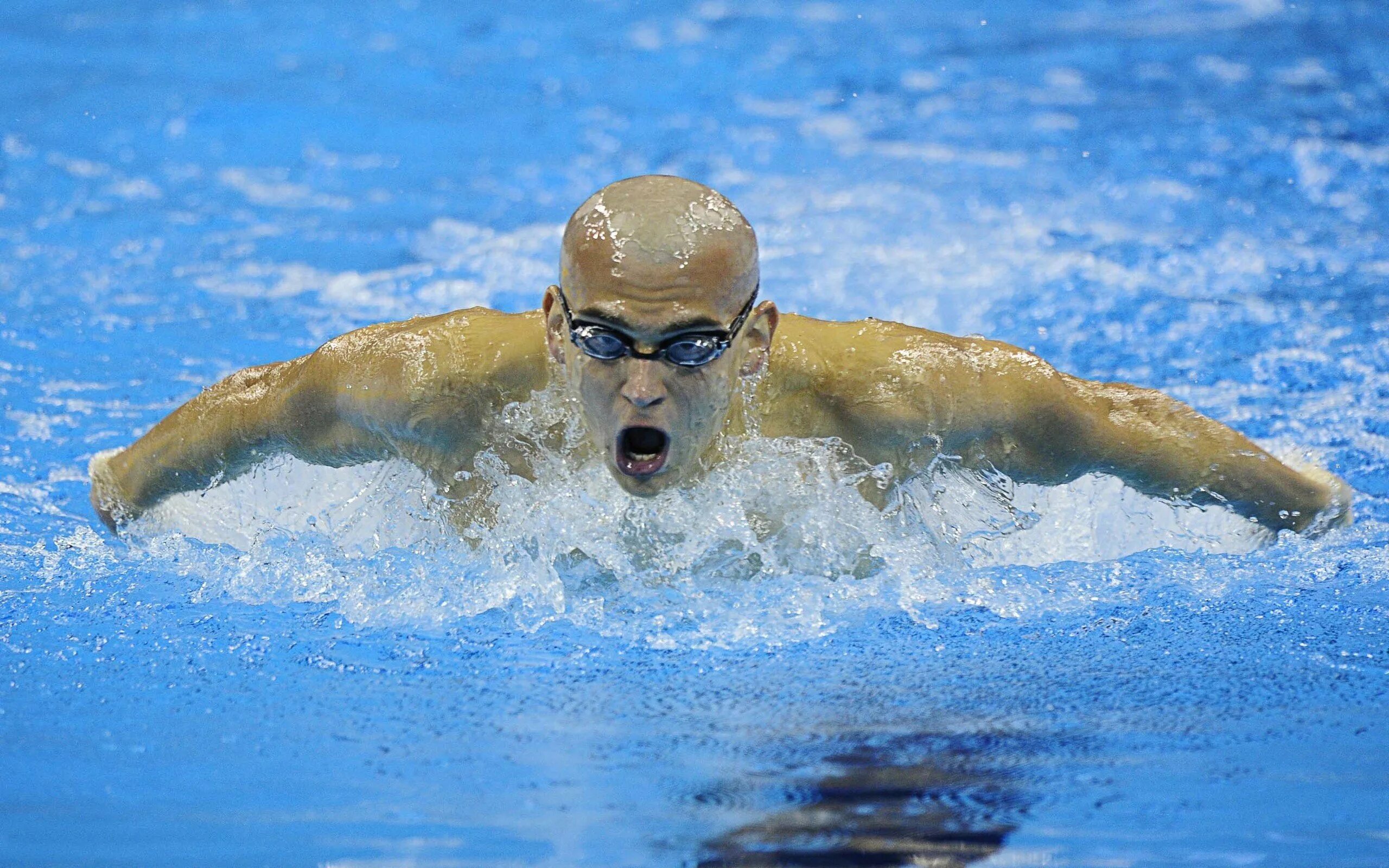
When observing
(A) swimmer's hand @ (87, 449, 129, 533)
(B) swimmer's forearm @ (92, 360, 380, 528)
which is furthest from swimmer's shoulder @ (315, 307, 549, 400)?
(A) swimmer's hand @ (87, 449, 129, 533)

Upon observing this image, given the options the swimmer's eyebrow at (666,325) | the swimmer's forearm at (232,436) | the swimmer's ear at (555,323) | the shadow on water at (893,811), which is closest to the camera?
the shadow on water at (893,811)

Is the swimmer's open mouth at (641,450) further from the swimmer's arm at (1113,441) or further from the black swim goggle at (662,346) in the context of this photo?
the swimmer's arm at (1113,441)

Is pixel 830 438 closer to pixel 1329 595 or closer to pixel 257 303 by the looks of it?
pixel 1329 595

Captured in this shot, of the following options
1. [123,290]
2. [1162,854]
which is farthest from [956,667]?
[123,290]

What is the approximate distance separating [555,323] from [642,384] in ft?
0.97

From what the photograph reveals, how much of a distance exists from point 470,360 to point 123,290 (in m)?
3.03

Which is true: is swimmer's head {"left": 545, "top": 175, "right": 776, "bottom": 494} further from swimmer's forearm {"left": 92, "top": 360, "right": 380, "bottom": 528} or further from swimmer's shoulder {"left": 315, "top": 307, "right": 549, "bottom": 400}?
swimmer's forearm {"left": 92, "top": 360, "right": 380, "bottom": 528}

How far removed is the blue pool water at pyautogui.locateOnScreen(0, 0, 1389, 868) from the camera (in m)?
2.15

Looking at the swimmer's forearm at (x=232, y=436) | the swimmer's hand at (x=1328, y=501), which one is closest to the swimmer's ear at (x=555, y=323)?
the swimmer's forearm at (x=232, y=436)

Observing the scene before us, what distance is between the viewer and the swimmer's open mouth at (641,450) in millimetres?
2451

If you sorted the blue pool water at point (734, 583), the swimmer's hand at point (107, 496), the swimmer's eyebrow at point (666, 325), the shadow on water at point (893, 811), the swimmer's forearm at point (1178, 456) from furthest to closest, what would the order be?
the swimmer's hand at point (107, 496)
the swimmer's forearm at point (1178, 456)
the swimmer's eyebrow at point (666, 325)
the blue pool water at point (734, 583)
the shadow on water at point (893, 811)

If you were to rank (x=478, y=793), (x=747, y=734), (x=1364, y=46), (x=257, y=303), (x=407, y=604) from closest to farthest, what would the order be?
1. (x=478, y=793)
2. (x=747, y=734)
3. (x=407, y=604)
4. (x=257, y=303)
5. (x=1364, y=46)

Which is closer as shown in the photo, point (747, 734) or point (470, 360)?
point (747, 734)

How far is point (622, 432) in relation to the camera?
2443mm
